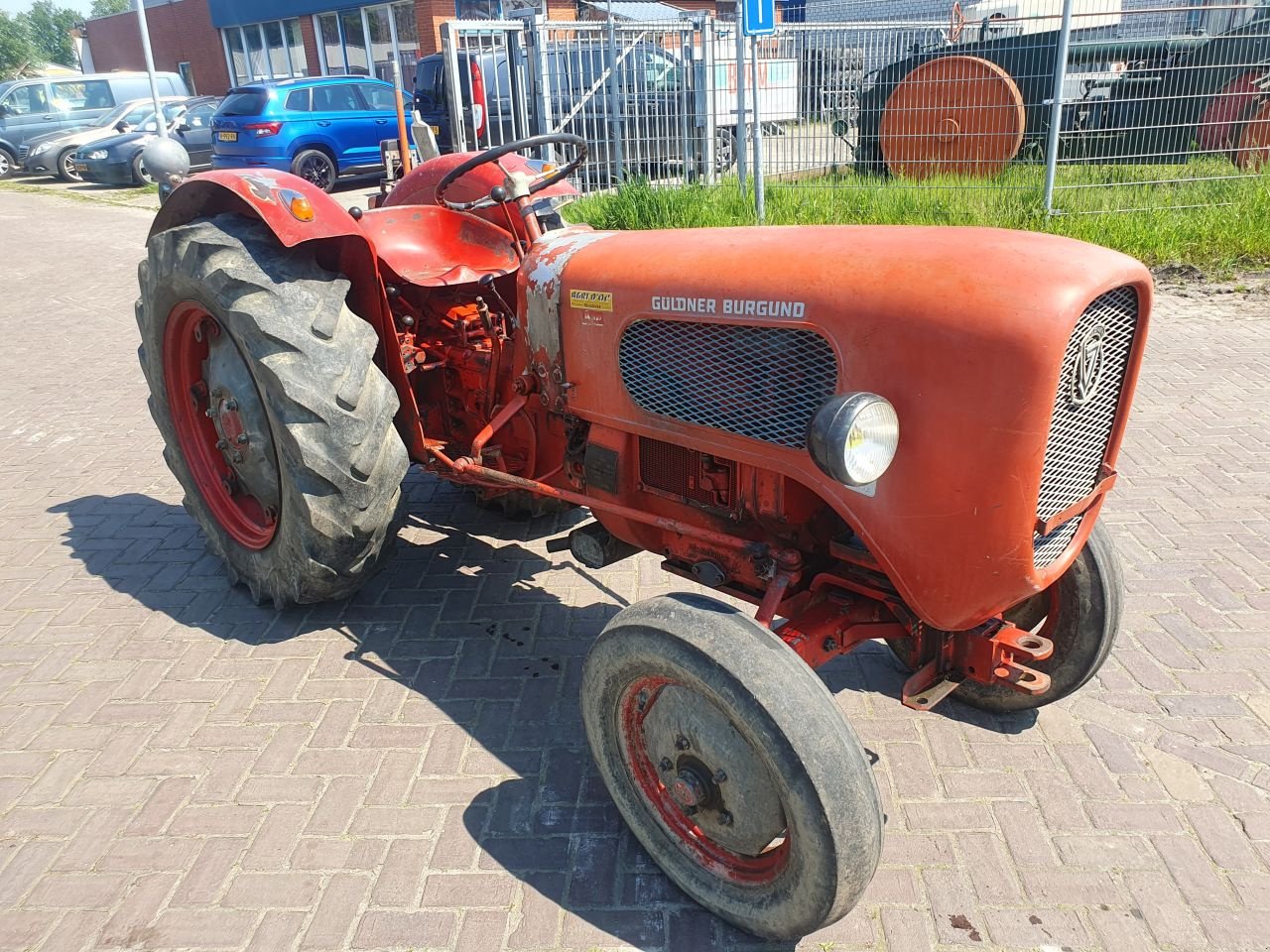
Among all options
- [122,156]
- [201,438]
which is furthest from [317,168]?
[201,438]

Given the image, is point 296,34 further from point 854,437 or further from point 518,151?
point 854,437

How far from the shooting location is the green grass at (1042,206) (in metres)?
7.93

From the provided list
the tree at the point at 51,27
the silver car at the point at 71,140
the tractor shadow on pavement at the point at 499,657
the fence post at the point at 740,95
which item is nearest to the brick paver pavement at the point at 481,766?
the tractor shadow on pavement at the point at 499,657

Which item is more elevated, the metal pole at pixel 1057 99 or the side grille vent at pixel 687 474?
the metal pole at pixel 1057 99

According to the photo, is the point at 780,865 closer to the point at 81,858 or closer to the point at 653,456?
the point at 653,456

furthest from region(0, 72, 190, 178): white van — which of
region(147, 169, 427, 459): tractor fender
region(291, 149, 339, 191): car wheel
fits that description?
region(147, 169, 427, 459): tractor fender

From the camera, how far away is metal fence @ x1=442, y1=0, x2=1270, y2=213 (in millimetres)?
8398

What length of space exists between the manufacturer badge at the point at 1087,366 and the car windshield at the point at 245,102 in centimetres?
1459

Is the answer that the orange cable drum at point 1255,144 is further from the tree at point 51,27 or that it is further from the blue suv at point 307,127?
the tree at point 51,27

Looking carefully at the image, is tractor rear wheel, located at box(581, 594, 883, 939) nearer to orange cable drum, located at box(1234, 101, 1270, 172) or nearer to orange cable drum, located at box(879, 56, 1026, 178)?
orange cable drum, located at box(879, 56, 1026, 178)

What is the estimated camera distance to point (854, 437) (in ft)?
6.35

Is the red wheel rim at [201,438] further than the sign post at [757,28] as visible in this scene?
No

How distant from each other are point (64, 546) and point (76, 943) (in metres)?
2.47

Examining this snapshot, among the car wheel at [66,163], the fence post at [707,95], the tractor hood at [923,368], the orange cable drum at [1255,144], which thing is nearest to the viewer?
the tractor hood at [923,368]
